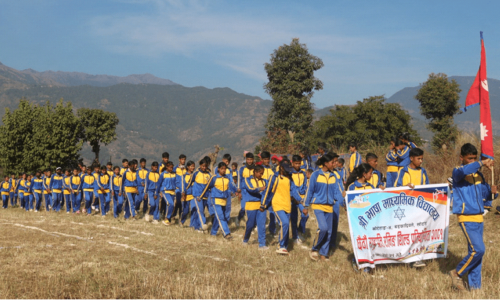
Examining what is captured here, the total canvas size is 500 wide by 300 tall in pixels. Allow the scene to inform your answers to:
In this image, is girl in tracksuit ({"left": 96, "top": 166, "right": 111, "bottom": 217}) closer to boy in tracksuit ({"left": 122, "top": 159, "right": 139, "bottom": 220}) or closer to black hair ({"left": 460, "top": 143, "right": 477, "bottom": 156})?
boy in tracksuit ({"left": 122, "top": 159, "right": 139, "bottom": 220})

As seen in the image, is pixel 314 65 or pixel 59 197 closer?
pixel 59 197

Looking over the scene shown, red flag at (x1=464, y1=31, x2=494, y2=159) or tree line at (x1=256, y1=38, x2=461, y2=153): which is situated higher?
tree line at (x1=256, y1=38, x2=461, y2=153)

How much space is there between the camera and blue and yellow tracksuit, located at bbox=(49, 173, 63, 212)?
2414cm

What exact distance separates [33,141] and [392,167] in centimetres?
3657

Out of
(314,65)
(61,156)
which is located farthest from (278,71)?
(61,156)

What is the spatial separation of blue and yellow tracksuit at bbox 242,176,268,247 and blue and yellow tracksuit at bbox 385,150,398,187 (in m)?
4.79

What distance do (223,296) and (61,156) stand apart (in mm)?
38924

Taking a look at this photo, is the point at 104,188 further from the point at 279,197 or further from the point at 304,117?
the point at 304,117

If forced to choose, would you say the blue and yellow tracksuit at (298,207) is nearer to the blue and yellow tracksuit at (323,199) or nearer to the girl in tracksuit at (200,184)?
the blue and yellow tracksuit at (323,199)

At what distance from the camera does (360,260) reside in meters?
8.38

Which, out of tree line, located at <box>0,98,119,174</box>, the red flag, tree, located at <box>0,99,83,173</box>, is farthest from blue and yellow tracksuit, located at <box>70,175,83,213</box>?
tree, located at <box>0,99,83,173</box>

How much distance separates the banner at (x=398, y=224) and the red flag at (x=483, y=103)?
170cm

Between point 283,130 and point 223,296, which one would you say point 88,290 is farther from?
point 283,130

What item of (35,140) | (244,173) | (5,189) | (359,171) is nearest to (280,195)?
(359,171)
